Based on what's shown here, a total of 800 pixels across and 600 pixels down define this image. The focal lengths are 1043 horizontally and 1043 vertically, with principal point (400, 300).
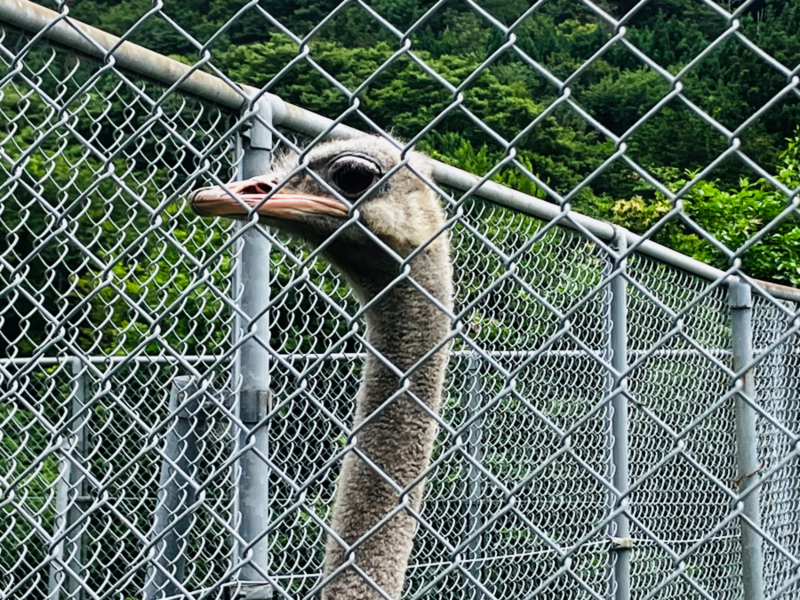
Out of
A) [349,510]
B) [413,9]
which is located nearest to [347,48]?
[413,9]

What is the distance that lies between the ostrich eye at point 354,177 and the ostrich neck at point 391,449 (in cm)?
23

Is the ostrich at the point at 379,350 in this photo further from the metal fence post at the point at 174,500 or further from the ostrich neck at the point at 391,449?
the metal fence post at the point at 174,500

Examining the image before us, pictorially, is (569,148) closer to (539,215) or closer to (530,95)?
(530,95)

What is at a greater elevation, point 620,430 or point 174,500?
point 174,500

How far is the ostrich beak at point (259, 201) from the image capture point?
86.3 inches

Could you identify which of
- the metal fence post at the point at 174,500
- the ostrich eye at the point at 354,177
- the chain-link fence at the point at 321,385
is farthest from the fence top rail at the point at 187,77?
the metal fence post at the point at 174,500

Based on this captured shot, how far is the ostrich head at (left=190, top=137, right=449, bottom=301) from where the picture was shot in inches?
94.7

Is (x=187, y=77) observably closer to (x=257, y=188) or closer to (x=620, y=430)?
(x=257, y=188)

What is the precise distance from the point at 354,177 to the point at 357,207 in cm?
18

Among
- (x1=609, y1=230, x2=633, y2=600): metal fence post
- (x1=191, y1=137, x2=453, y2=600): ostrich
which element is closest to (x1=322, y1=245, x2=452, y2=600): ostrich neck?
(x1=191, y1=137, x2=453, y2=600): ostrich

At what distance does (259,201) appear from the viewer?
222cm

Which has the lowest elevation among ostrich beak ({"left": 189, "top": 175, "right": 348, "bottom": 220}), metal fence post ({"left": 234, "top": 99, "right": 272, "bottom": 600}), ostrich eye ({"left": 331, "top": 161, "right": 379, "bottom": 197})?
metal fence post ({"left": 234, "top": 99, "right": 272, "bottom": 600})

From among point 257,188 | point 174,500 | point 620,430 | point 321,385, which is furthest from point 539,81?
point 257,188

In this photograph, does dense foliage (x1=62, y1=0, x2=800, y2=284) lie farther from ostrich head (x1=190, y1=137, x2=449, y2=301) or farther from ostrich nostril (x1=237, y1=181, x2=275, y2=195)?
ostrich nostril (x1=237, y1=181, x2=275, y2=195)
